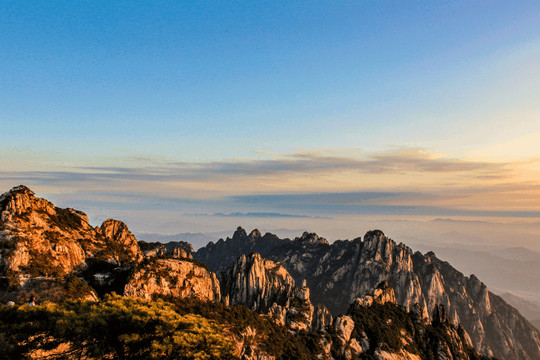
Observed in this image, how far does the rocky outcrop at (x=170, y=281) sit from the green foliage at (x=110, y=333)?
5930cm

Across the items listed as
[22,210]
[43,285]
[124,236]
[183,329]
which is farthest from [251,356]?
[124,236]

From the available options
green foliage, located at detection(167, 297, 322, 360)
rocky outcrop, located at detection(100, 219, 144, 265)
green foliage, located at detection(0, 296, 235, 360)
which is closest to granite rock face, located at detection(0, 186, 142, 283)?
rocky outcrop, located at detection(100, 219, 144, 265)

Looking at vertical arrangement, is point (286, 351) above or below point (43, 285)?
below

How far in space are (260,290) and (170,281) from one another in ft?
228

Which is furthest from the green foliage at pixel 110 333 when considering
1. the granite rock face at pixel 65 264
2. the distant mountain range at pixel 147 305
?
the granite rock face at pixel 65 264

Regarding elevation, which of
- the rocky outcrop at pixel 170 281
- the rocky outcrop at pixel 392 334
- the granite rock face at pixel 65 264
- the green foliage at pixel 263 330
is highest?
the granite rock face at pixel 65 264

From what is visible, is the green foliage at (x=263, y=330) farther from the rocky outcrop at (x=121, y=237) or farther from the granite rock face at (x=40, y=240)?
the rocky outcrop at (x=121, y=237)

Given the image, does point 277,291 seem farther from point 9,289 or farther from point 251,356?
point 9,289

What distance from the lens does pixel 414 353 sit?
12150 centimetres

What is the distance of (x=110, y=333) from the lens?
104 ft

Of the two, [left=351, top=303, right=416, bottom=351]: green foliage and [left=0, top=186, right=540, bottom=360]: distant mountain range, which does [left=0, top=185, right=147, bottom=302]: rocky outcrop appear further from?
[left=351, top=303, right=416, bottom=351]: green foliage

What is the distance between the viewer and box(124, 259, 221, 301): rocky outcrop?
90.7 metres

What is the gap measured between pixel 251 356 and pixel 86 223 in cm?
7969

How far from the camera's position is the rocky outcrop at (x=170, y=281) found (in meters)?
90.7
